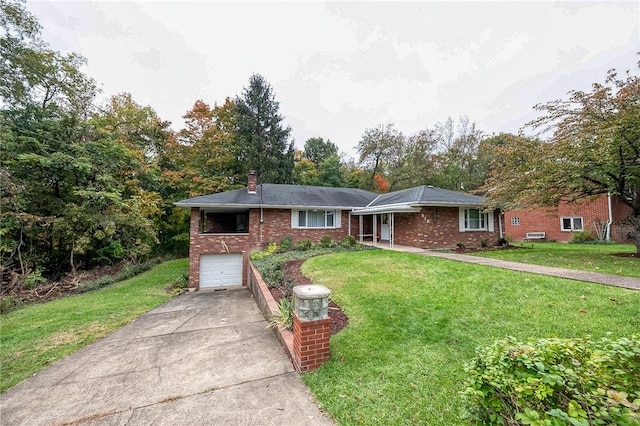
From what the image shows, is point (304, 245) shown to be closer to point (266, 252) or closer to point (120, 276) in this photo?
point (266, 252)

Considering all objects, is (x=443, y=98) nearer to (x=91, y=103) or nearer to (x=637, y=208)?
(x=637, y=208)

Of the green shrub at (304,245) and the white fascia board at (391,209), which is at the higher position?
the white fascia board at (391,209)

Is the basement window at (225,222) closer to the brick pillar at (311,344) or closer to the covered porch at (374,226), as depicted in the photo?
the covered porch at (374,226)

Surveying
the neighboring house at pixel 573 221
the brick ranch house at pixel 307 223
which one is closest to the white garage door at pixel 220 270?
the brick ranch house at pixel 307 223

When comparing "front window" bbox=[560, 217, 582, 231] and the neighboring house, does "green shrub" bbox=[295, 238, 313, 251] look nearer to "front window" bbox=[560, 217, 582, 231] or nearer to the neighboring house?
the neighboring house

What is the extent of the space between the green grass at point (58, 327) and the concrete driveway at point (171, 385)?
1.33ft

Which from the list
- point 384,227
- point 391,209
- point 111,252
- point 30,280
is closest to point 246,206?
point 391,209

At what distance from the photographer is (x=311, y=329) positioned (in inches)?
138

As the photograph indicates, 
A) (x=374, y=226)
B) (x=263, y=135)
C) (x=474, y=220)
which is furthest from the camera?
(x=263, y=135)

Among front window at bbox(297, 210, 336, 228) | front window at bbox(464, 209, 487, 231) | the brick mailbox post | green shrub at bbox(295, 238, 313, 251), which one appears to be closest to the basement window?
front window at bbox(297, 210, 336, 228)

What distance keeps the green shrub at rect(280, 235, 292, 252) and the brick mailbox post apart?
9.95 metres

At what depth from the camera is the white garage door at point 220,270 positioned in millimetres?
13148

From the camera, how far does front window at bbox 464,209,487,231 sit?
13459mm

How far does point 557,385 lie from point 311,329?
8.34 feet
